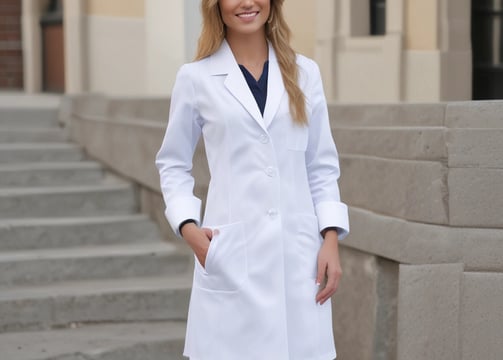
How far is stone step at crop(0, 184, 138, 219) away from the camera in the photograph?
755 centimetres

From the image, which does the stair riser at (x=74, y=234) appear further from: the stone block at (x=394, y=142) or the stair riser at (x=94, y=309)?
the stone block at (x=394, y=142)

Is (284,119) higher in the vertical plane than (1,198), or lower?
higher

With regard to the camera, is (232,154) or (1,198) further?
(1,198)

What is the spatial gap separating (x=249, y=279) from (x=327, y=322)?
0.87 ft

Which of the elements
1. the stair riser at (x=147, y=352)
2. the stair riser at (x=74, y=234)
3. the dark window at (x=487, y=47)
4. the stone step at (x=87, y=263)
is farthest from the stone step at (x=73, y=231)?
the dark window at (x=487, y=47)

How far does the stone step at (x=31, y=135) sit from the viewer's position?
8703 millimetres

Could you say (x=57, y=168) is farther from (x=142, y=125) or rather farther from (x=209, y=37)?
(x=209, y=37)

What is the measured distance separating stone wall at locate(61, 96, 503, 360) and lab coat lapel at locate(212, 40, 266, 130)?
1593 millimetres

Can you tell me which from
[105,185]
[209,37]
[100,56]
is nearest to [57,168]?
[105,185]

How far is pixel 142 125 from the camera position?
7660 mm

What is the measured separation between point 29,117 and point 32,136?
45 centimetres

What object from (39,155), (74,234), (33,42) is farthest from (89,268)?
(33,42)

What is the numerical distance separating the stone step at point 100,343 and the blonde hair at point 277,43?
267cm

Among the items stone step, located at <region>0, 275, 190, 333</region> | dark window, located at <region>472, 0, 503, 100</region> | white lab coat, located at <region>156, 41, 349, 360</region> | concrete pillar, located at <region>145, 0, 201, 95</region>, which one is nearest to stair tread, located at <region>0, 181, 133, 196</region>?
concrete pillar, located at <region>145, 0, 201, 95</region>
